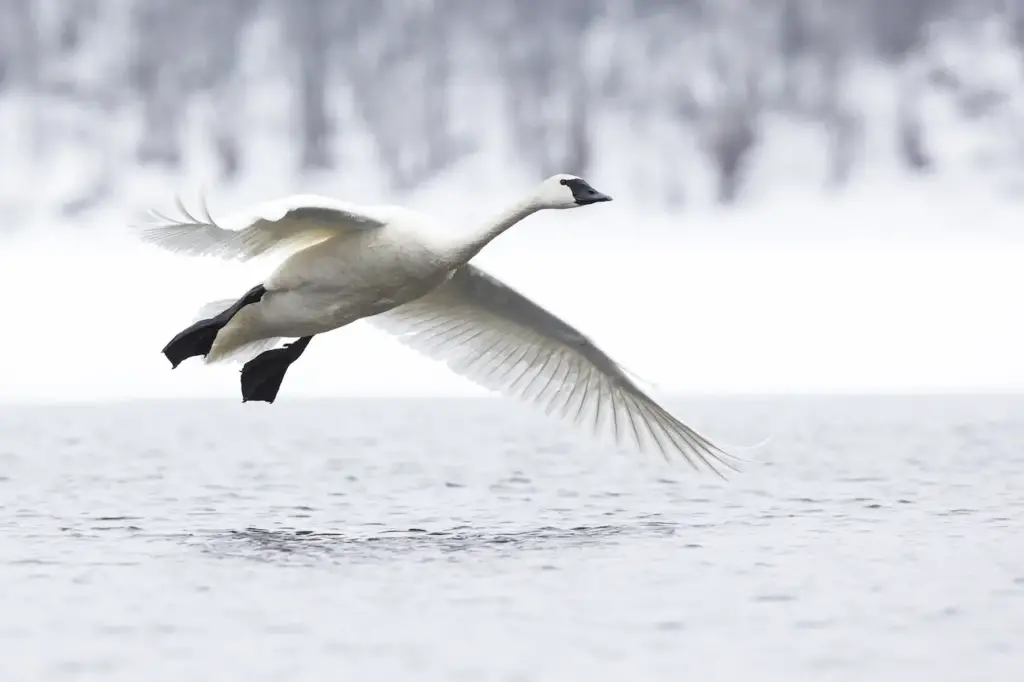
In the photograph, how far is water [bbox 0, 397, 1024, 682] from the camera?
13.0m

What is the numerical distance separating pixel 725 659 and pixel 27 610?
225 inches

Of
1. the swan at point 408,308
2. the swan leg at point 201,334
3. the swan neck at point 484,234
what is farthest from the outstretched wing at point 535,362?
the swan neck at point 484,234

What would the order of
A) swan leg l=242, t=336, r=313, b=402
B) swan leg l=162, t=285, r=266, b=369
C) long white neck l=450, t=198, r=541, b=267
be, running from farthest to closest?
swan leg l=242, t=336, r=313, b=402, swan leg l=162, t=285, r=266, b=369, long white neck l=450, t=198, r=541, b=267

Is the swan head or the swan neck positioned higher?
the swan head

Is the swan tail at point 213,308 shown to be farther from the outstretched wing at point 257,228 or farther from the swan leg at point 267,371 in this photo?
the outstretched wing at point 257,228

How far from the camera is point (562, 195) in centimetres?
1652

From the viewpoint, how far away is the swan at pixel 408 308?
53.0ft

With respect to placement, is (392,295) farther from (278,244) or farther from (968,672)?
(968,672)

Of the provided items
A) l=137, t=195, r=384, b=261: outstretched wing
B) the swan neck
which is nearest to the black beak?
the swan neck

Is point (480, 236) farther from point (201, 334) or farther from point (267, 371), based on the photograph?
point (267, 371)

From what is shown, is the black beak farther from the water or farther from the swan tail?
the swan tail

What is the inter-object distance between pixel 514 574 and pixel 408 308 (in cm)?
376

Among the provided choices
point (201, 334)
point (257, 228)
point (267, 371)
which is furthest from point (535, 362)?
point (257, 228)

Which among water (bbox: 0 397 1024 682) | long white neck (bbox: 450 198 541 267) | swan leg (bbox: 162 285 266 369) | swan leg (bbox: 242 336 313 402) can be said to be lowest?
water (bbox: 0 397 1024 682)
